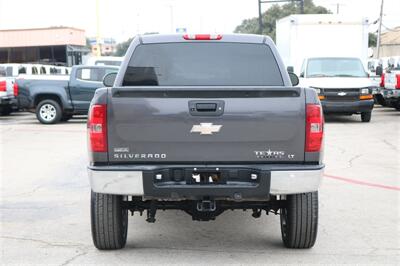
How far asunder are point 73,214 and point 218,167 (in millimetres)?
2640

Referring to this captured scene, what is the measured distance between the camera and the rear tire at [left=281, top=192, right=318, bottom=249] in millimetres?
5020

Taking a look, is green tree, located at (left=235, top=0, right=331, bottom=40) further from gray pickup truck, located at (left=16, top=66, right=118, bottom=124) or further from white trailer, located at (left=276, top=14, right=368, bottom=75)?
gray pickup truck, located at (left=16, top=66, right=118, bottom=124)

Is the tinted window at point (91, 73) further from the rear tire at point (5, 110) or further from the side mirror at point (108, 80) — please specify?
the side mirror at point (108, 80)

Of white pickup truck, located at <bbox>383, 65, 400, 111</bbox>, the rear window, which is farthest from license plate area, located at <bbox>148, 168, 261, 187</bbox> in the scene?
white pickup truck, located at <bbox>383, 65, 400, 111</bbox>

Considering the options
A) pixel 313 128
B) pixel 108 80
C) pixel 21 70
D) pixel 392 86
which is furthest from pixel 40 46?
pixel 313 128

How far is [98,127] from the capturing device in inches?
182

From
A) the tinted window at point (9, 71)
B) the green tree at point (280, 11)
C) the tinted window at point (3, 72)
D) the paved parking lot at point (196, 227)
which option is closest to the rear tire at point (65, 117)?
the tinted window at point (3, 72)

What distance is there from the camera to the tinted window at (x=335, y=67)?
1716 cm

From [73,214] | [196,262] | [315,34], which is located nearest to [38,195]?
[73,214]

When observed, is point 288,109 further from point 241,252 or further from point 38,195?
point 38,195

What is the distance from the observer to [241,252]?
5.27 meters

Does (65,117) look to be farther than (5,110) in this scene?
No

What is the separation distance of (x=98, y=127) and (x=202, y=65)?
5.33ft

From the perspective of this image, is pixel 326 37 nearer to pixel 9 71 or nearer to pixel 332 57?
pixel 332 57
